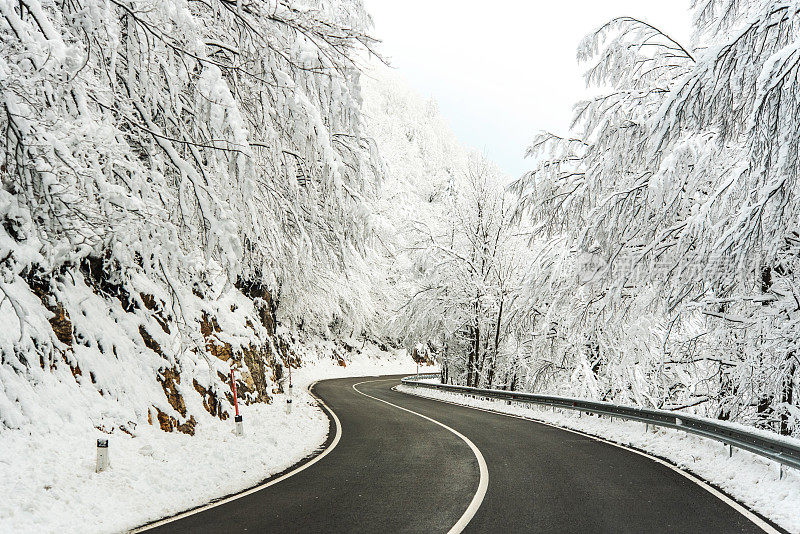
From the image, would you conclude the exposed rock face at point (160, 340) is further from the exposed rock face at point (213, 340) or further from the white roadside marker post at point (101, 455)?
the white roadside marker post at point (101, 455)

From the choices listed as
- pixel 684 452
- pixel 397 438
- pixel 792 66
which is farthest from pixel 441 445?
pixel 792 66

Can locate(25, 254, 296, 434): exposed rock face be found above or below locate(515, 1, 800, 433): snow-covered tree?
below

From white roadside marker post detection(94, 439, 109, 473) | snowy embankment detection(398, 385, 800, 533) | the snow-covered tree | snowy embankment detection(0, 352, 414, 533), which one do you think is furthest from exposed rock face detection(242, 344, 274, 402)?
the snow-covered tree

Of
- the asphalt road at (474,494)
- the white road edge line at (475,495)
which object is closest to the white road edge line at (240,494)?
the asphalt road at (474,494)

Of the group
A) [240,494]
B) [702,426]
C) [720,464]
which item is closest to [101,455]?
[240,494]

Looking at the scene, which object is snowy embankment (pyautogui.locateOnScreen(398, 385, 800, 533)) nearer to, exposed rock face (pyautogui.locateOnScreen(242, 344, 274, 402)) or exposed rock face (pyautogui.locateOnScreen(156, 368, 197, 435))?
exposed rock face (pyautogui.locateOnScreen(242, 344, 274, 402))

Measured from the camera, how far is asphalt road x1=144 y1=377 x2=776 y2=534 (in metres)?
5.99

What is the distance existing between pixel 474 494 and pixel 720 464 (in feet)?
14.9

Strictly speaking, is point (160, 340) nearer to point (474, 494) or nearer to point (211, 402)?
point (211, 402)

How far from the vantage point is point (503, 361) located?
27.4 m

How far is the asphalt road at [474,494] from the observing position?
599cm

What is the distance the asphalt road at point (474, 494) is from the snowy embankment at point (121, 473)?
26.7 inches

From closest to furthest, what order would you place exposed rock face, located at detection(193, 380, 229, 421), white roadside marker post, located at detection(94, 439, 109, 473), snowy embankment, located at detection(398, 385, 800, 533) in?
snowy embankment, located at detection(398, 385, 800, 533) → white roadside marker post, located at detection(94, 439, 109, 473) → exposed rock face, located at detection(193, 380, 229, 421)

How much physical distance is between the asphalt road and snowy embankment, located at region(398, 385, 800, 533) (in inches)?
16.8
